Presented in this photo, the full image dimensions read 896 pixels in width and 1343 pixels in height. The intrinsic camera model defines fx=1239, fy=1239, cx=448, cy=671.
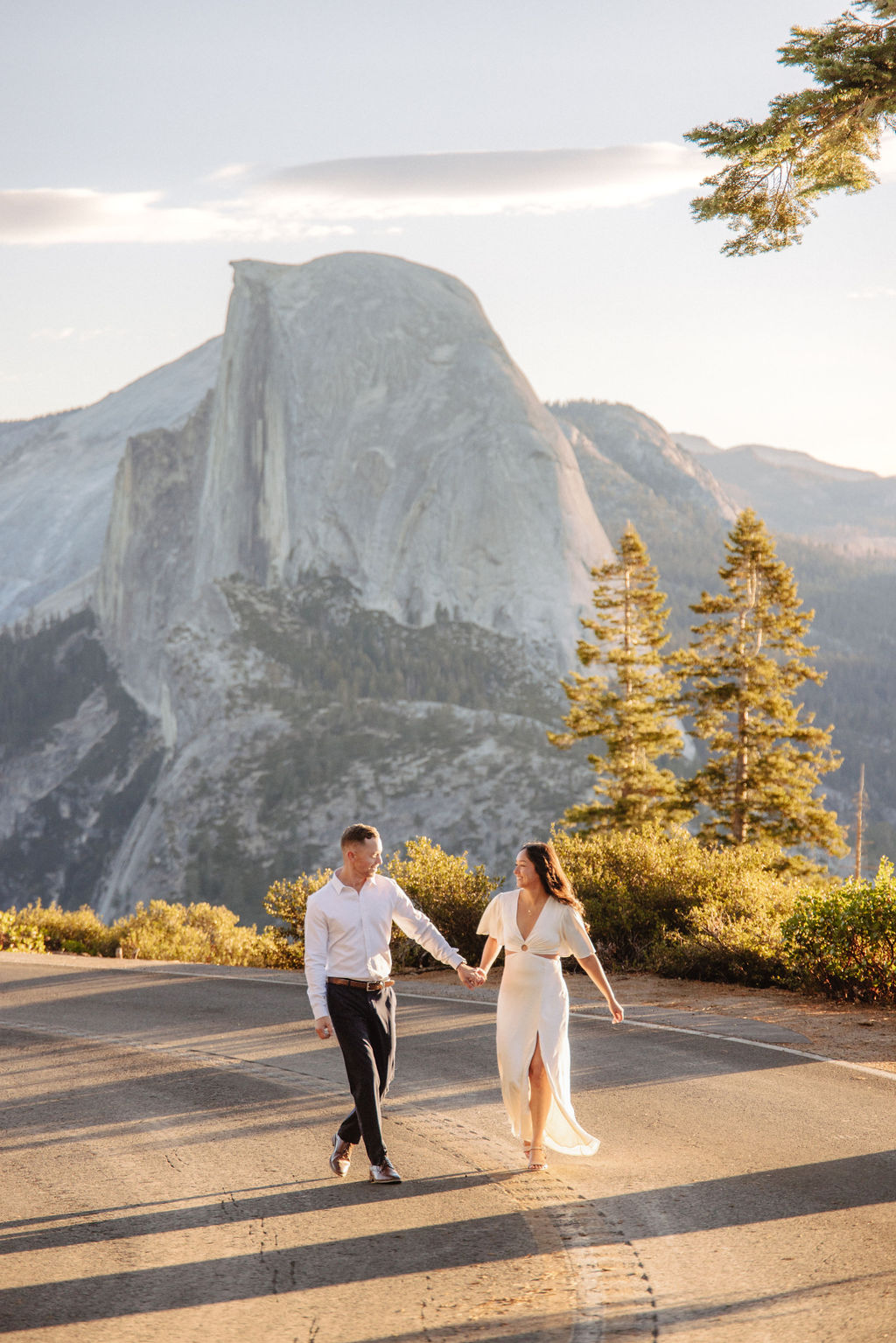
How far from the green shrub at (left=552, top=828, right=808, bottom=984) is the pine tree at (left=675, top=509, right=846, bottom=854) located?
15672mm

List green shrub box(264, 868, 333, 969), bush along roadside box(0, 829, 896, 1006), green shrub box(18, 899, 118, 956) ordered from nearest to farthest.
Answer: bush along roadside box(0, 829, 896, 1006), green shrub box(264, 868, 333, 969), green shrub box(18, 899, 118, 956)

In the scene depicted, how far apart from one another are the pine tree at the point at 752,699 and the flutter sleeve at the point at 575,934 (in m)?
27.8

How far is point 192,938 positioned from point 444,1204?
835 inches

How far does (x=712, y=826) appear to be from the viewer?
124ft

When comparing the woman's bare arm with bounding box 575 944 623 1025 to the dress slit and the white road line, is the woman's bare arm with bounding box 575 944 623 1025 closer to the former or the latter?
the dress slit

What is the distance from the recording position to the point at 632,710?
40500 millimetres

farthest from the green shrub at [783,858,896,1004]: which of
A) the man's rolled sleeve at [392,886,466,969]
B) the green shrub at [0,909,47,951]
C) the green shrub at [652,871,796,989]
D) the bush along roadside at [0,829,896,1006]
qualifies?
the green shrub at [0,909,47,951]

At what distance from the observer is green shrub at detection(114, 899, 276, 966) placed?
23.0 m

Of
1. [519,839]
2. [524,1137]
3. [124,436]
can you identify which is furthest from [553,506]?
[524,1137]

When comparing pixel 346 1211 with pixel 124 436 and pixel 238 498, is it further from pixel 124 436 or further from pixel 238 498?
pixel 124 436

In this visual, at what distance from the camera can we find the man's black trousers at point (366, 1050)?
688 cm

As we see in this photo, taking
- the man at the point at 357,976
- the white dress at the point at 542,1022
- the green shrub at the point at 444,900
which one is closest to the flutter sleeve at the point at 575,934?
the white dress at the point at 542,1022

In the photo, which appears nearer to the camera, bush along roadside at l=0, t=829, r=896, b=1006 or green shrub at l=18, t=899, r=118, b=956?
bush along roadside at l=0, t=829, r=896, b=1006

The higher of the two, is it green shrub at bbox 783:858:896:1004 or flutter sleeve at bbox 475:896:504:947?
flutter sleeve at bbox 475:896:504:947
